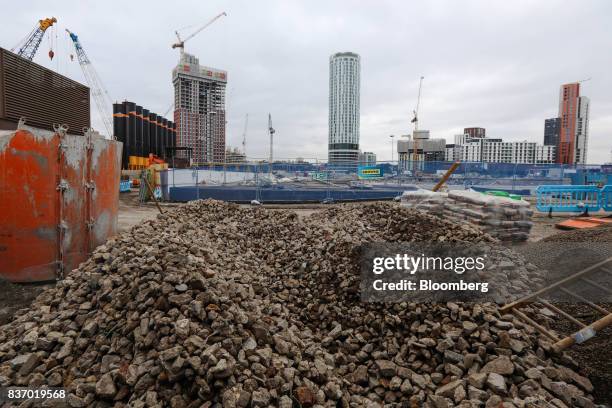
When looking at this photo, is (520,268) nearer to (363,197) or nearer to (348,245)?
(348,245)

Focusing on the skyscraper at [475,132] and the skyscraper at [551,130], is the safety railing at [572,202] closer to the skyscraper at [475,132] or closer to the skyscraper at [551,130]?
the skyscraper at [551,130]

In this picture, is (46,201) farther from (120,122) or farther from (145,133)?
(145,133)

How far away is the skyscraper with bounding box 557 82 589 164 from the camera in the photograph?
8894 centimetres

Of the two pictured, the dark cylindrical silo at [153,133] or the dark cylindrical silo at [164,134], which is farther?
the dark cylindrical silo at [164,134]

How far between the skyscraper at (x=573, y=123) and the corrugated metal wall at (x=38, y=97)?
98.8m

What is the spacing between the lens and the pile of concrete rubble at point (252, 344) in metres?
2.95

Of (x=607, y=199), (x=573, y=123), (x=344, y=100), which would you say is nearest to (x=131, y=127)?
(x=607, y=199)

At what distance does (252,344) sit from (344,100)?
141810mm

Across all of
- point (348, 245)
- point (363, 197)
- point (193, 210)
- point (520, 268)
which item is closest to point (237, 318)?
point (348, 245)

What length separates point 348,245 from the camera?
19.6ft

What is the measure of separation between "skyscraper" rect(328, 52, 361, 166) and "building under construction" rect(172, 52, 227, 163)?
48.8 meters

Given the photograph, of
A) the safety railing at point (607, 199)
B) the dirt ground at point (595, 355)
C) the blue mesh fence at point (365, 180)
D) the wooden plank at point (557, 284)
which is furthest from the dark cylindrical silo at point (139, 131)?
the dirt ground at point (595, 355)

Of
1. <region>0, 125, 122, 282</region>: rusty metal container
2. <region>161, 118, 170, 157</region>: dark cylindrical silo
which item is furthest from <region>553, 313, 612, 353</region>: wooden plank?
<region>161, 118, 170, 157</region>: dark cylindrical silo

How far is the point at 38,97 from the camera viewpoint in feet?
25.7
